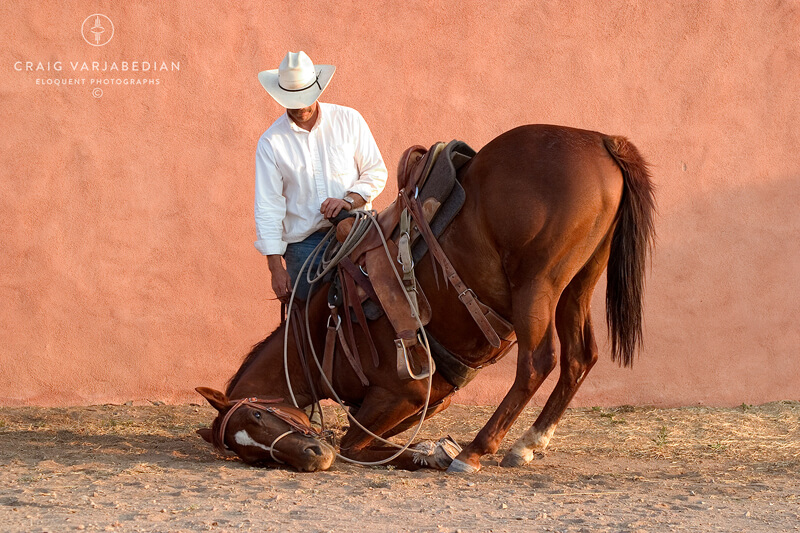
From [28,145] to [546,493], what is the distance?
13.6 ft

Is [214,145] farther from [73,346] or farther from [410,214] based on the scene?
[410,214]

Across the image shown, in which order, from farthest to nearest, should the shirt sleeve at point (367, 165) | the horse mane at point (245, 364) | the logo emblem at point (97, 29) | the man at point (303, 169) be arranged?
1. the logo emblem at point (97, 29)
2. the shirt sleeve at point (367, 165)
3. the man at point (303, 169)
4. the horse mane at point (245, 364)

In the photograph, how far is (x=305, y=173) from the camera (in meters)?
4.75

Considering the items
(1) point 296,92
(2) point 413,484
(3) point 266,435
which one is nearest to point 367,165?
(1) point 296,92

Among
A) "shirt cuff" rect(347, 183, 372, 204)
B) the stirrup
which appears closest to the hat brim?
"shirt cuff" rect(347, 183, 372, 204)

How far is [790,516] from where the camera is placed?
3.21 metres

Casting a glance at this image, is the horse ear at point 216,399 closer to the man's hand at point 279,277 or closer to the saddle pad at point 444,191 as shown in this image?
the man's hand at point 279,277

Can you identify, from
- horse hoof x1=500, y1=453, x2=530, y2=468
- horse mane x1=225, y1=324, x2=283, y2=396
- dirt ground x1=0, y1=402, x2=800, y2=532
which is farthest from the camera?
horse mane x1=225, y1=324, x2=283, y2=396

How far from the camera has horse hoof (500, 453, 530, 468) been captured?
14.5 feet

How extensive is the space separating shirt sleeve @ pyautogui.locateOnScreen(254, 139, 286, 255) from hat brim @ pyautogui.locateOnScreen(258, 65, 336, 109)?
9.8 inches

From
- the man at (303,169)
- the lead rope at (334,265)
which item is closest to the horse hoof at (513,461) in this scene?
the lead rope at (334,265)

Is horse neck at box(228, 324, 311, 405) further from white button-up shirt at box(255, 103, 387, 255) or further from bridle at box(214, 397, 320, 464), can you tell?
white button-up shirt at box(255, 103, 387, 255)

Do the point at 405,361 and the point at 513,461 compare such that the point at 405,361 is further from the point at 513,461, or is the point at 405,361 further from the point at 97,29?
the point at 97,29

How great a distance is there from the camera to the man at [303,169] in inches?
184
